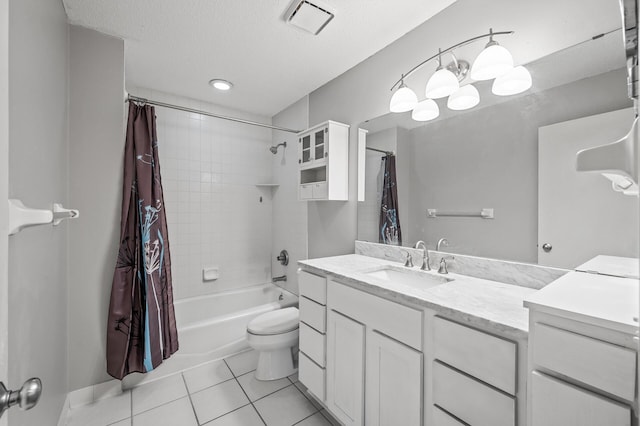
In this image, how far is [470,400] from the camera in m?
0.87

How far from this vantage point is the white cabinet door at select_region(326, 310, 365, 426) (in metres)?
1.28

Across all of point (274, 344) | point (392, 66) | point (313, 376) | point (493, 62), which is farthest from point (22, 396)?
point (392, 66)

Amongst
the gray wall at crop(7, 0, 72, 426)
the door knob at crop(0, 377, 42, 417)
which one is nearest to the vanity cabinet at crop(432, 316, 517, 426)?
the door knob at crop(0, 377, 42, 417)

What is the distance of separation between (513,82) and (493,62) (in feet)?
0.45

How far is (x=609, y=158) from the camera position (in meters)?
0.38

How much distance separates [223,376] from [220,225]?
58.0 inches

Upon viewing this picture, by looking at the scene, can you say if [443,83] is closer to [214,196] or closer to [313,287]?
[313,287]

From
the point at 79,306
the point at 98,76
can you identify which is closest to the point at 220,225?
the point at 79,306

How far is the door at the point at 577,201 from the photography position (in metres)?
0.96

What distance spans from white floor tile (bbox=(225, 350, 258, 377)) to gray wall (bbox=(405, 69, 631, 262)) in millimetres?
1640

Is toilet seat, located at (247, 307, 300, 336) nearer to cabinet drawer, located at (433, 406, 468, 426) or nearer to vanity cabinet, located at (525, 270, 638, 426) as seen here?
cabinet drawer, located at (433, 406, 468, 426)

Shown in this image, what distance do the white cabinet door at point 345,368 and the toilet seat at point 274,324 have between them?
1.95 ft

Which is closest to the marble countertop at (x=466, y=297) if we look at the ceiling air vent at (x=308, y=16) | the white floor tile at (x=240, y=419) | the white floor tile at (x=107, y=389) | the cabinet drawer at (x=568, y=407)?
the cabinet drawer at (x=568, y=407)

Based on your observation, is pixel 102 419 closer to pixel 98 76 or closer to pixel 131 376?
pixel 131 376
